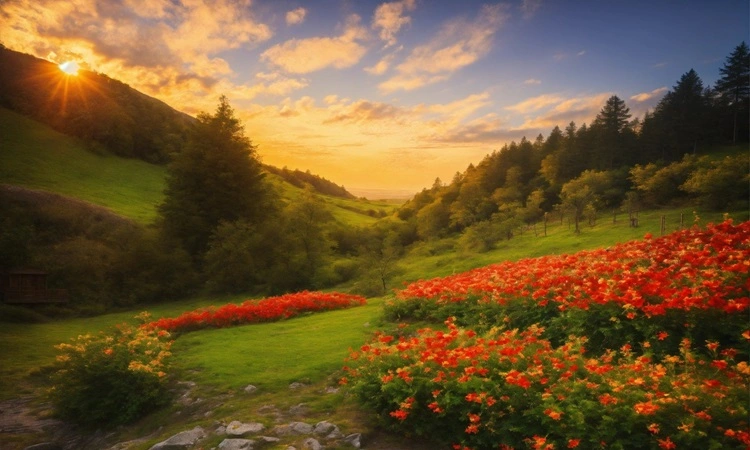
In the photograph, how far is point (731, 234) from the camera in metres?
9.23

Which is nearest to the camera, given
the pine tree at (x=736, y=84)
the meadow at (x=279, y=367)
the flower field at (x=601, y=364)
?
the flower field at (x=601, y=364)

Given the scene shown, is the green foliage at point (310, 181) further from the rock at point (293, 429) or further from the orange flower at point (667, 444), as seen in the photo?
the orange flower at point (667, 444)

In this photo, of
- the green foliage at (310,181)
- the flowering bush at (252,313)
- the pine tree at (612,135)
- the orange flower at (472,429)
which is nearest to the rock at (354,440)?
the orange flower at (472,429)

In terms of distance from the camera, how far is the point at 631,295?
25.4 ft

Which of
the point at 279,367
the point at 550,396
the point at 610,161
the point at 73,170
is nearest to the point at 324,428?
the point at 550,396

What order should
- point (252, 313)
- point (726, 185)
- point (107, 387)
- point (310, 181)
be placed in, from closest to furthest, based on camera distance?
point (107, 387) → point (252, 313) → point (726, 185) → point (310, 181)

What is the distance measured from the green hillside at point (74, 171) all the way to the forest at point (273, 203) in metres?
4.09

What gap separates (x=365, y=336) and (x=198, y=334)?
7744mm

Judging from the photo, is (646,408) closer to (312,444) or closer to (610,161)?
(312,444)

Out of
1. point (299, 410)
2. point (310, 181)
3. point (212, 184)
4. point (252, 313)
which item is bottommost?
point (252, 313)

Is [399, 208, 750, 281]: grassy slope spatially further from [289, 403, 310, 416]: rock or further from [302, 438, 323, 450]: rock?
[302, 438, 323, 450]: rock

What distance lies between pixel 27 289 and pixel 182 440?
27545 millimetres

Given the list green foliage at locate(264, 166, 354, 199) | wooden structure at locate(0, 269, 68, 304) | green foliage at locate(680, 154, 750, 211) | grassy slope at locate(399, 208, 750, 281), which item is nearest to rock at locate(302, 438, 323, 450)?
grassy slope at locate(399, 208, 750, 281)

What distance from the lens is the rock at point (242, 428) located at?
751 centimetres
